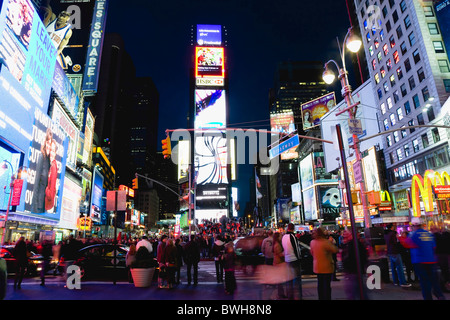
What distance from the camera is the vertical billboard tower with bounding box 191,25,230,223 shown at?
7644 cm

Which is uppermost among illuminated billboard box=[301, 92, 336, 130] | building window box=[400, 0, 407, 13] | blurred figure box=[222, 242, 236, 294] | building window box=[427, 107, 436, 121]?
building window box=[400, 0, 407, 13]

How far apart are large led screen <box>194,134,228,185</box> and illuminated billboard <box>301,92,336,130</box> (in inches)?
1370

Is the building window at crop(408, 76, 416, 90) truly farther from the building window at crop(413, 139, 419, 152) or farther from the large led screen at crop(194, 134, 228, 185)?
the large led screen at crop(194, 134, 228, 185)

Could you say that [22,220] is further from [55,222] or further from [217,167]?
[217,167]

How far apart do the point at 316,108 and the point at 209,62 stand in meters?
45.5

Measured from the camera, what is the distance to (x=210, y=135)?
264 feet

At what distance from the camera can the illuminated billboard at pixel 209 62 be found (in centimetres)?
8262

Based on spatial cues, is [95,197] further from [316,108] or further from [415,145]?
[415,145]

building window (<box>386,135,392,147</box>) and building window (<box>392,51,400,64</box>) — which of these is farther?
building window (<box>386,135,392,147</box>)

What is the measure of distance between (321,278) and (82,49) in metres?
56.3

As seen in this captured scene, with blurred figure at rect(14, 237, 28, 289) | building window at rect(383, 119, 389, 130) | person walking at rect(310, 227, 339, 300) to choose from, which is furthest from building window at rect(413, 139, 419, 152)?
blurred figure at rect(14, 237, 28, 289)

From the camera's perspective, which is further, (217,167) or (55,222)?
(217,167)

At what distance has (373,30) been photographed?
5353cm
